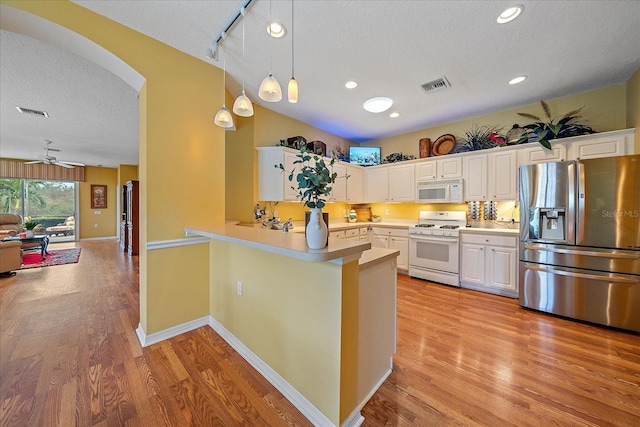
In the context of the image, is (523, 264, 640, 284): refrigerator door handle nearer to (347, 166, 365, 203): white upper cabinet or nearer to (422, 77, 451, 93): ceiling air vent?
(422, 77, 451, 93): ceiling air vent

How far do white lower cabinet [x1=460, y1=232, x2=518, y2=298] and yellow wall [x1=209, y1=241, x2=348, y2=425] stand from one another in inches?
124

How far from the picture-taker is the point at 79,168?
7852 mm

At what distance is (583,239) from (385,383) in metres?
2.74

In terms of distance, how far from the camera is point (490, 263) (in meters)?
3.37

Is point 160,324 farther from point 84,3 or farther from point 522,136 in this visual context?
point 522,136

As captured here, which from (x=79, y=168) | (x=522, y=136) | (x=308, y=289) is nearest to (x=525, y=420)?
(x=308, y=289)

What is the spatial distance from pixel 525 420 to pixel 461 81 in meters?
3.25

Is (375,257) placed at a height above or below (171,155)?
below

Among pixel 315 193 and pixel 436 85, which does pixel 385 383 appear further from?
pixel 436 85

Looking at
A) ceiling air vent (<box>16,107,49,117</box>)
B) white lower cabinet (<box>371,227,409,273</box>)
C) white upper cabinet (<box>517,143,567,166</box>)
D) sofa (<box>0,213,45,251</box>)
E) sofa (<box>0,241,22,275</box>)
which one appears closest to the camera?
white upper cabinet (<box>517,143,567,166</box>)

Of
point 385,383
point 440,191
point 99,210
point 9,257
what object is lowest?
point 385,383

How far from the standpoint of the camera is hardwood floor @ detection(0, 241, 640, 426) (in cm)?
142

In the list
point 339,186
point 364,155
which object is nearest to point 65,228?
point 339,186


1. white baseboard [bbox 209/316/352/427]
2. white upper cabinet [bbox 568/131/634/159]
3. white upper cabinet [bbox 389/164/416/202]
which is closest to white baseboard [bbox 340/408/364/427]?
white baseboard [bbox 209/316/352/427]
